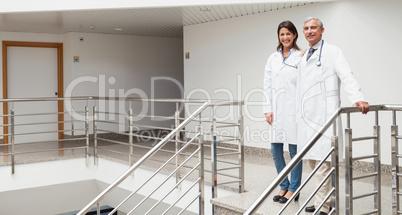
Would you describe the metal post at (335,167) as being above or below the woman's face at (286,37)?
below

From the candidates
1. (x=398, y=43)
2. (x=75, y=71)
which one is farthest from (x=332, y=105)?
(x=75, y=71)

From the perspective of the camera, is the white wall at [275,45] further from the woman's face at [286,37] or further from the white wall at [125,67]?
the woman's face at [286,37]

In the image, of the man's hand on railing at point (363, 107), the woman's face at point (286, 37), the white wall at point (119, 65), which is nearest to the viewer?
the man's hand on railing at point (363, 107)

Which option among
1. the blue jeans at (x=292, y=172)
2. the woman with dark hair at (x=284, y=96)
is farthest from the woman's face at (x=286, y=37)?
the blue jeans at (x=292, y=172)

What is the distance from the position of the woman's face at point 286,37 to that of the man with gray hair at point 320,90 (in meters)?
0.37

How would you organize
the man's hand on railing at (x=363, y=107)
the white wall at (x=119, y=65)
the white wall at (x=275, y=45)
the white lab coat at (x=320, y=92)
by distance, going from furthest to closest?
the white wall at (x=119, y=65), the white wall at (x=275, y=45), the white lab coat at (x=320, y=92), the man's hand on railing at (x=363, y=107)

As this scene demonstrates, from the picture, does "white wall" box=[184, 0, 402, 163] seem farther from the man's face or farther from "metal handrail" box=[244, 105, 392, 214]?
"metal handrail" box=[244, 105, 392, 214]

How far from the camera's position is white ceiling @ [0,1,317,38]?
7.05 meters

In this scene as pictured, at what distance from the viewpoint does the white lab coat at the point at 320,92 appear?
11.4 ft

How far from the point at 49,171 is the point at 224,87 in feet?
10.3

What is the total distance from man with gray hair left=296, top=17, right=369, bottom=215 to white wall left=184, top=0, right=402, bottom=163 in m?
2.54

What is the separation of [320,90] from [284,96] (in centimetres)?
53

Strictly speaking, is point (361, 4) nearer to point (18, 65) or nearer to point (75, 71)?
point (75, 71)

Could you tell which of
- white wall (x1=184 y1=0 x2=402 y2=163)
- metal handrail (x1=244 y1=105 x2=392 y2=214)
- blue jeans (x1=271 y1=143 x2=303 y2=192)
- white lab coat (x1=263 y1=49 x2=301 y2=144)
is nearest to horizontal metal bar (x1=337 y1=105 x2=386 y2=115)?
metal handrail (x1=244 y1=105 x2=392 y2=214)
